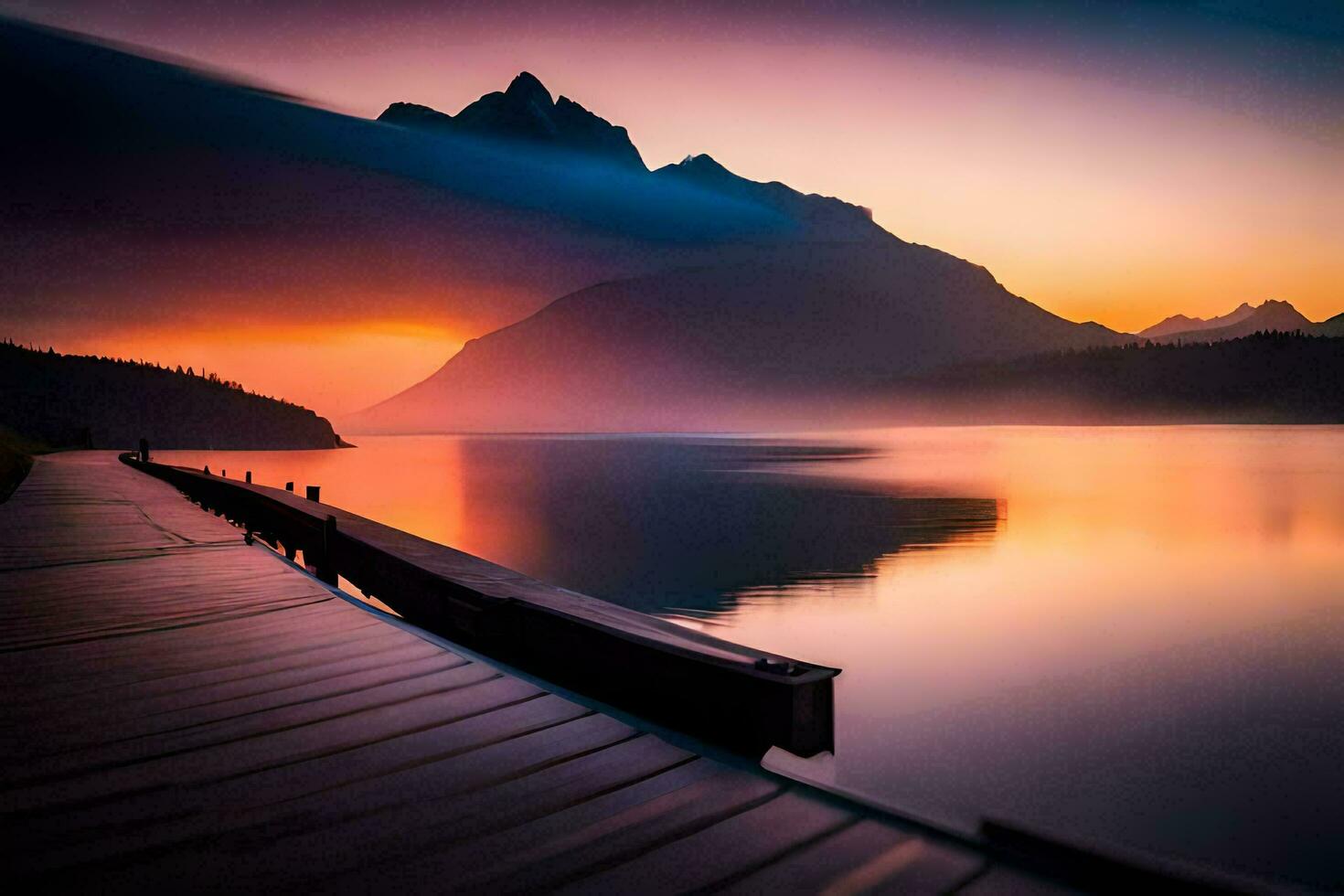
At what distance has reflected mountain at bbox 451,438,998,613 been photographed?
68.4 ft

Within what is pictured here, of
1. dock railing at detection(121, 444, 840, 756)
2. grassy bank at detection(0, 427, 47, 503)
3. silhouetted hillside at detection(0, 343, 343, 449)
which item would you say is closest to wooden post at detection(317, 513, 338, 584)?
dock railing at detection(121, 444, 840, 756)

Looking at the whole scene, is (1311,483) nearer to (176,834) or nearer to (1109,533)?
(1109,533)

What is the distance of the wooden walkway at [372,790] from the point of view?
2.55 m

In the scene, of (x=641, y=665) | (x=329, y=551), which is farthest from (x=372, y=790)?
(x=329, y=551)

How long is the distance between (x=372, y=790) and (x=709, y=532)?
2693cm

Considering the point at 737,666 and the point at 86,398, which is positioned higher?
the point at 86,398

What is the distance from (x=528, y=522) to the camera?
3381 cm

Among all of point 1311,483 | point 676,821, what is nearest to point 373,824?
point 676,821

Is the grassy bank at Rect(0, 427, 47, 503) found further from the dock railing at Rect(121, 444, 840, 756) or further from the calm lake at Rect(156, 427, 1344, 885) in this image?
the dock railing at Rect(121, 444, 840, 756)

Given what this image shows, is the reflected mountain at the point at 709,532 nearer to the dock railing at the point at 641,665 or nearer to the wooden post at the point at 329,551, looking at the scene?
the wooden post at the point at 329,551

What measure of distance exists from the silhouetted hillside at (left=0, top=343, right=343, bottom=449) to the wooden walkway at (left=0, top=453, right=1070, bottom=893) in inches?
3758

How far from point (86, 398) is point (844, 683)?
129m

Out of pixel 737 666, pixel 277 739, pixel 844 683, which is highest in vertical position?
pixel 737 666

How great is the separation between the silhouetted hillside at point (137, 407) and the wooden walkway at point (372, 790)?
95.5 meters
